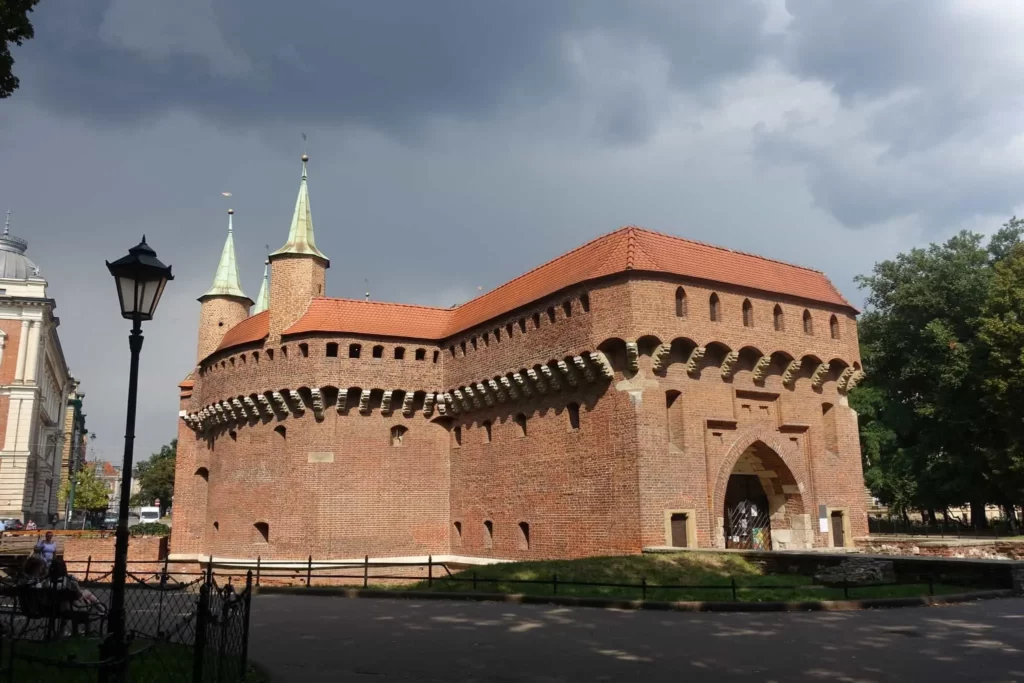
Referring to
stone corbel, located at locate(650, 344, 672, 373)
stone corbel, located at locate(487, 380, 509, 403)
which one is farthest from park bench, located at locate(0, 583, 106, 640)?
stone corbel, located at locate(487, 380, 509, 403)

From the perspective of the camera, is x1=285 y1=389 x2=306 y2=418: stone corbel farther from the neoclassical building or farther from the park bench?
the park bench

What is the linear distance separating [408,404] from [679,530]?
1223 cm

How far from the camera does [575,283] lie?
80.6 ft

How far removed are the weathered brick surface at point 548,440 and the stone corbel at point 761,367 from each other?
0.23 metres

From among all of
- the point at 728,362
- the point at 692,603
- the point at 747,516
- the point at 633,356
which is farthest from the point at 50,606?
the point at 747,516

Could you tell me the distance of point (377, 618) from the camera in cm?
1367

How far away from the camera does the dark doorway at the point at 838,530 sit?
86.7 ft

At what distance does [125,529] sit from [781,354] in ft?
71.9

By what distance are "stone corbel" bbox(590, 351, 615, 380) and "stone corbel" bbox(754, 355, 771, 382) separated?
16.9 feet

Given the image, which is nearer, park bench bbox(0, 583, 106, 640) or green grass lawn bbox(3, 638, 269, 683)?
green grass lawn bbox(3, 638, 269, 683)

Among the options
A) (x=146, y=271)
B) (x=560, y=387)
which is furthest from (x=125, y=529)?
(x=560, y=387)

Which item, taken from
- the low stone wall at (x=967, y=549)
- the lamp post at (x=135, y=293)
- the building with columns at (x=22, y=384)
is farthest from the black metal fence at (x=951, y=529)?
the building with columns at (x=22, y=384)

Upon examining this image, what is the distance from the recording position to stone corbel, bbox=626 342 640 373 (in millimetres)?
22656

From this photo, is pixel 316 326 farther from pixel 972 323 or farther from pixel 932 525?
pixel 932 525
